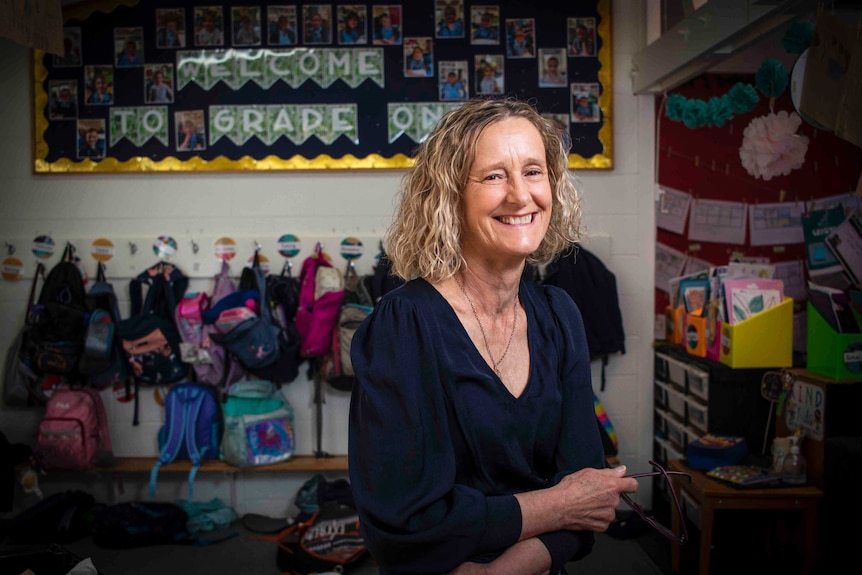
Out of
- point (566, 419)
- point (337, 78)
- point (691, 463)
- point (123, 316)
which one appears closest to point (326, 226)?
point (337, 78)

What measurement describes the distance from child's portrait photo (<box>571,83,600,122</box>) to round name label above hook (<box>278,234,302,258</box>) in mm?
1707

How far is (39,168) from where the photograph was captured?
4160 mm

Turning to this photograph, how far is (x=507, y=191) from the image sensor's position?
1.35 metres

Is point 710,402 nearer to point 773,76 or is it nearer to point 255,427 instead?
point 773,76

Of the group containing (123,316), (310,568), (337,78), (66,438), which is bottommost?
(310,568)

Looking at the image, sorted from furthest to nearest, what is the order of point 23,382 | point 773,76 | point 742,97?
point 23,382 < point 742,97 < point 773,76

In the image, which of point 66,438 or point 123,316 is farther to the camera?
point 123,316

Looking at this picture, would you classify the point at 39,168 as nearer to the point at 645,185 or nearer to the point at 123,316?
the point at 123,316

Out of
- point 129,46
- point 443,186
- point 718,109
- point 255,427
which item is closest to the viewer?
point 443,186

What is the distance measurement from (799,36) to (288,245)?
269 cm

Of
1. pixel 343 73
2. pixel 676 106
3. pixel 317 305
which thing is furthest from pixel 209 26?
pixel 676 106

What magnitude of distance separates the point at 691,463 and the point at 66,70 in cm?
390

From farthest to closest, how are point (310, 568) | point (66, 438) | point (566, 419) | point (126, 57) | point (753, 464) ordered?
point (126, 57) < point (66, 438) < point (310, 568) < point (753, 464) < point (566, 419)

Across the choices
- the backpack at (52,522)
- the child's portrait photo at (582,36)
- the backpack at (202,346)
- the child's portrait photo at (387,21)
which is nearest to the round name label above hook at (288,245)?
the backpack at (202,346)
